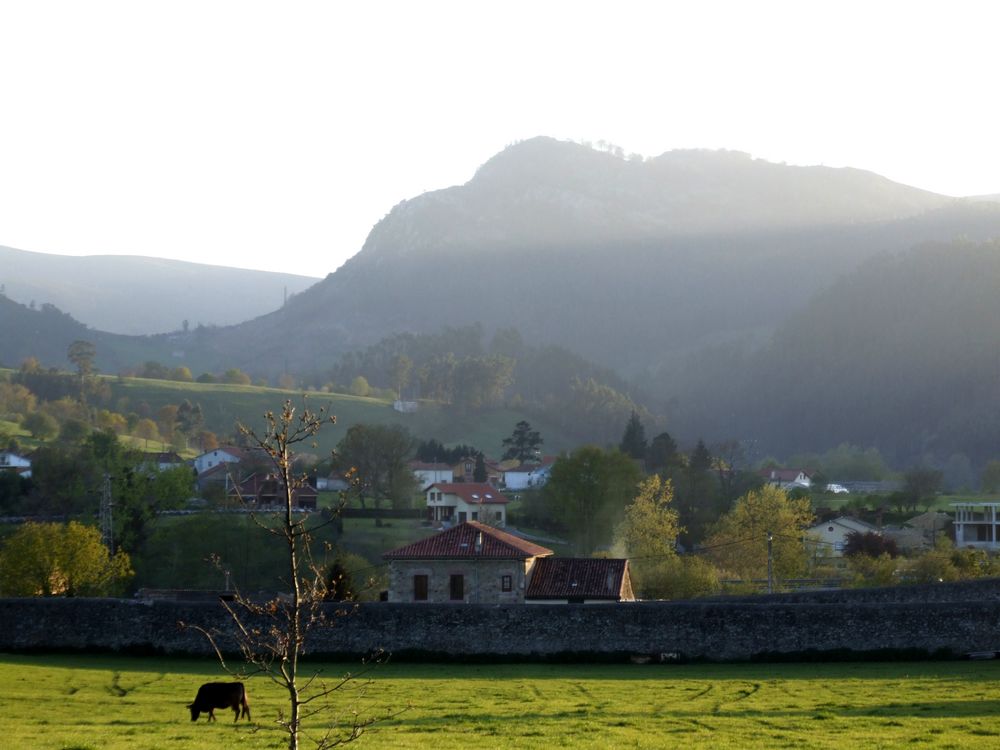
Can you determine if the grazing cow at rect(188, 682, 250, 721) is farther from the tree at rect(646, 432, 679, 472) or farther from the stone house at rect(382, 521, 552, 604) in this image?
the tree at rect(646, 432, 679, 472)

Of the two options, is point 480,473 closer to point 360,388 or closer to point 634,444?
point 634,444

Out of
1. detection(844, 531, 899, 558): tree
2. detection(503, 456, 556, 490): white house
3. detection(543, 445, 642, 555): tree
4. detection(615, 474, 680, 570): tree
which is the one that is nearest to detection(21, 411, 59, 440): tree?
detection(503, 456, 556, 490): white house

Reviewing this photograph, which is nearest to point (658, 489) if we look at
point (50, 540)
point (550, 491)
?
point (550, 491)

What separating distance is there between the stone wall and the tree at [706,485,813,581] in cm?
2890

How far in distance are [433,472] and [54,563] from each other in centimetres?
7112

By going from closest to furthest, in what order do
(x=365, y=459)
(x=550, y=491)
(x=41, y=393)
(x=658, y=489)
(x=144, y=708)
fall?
1. (x=144, y=708)
2. (x=658, y=489)
3. (x=550, y=491)
4. (x=365, y=459)
5. (x=41, y=393)

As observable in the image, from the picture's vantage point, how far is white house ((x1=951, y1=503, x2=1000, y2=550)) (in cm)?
8244

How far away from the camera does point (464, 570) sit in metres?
48.1

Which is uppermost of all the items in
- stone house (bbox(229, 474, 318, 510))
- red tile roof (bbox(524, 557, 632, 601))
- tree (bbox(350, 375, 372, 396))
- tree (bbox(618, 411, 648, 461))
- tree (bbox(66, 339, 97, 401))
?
tree (bbox(66, 339, 97, 401))

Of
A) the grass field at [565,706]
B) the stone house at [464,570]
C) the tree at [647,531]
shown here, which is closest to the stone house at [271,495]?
the tree at [647,531]

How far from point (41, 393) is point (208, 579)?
9800 centimetres

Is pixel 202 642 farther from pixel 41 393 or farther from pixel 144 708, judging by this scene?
pixel 41 393

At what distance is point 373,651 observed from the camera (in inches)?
1403

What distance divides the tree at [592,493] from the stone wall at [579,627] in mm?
43990
